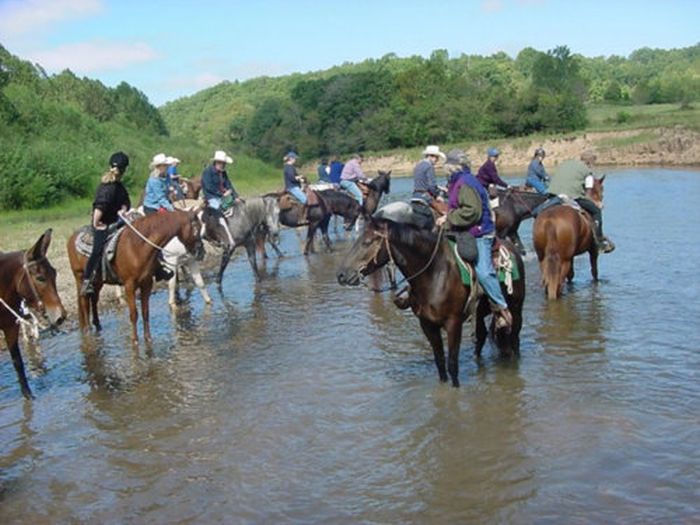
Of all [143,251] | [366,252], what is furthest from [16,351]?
[366,252]

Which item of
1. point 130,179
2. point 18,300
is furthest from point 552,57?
point 18,300

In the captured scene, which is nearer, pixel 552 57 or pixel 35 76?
pixel 35 76

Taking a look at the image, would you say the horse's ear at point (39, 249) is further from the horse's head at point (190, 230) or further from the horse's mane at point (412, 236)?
the horse's mane at point (412, 236)

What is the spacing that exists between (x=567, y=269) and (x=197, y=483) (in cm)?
865

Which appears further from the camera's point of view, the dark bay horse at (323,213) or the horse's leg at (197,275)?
the dark bay horse at (323,213)

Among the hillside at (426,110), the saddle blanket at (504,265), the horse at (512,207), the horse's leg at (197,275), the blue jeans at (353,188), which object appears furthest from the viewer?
the hillside at (426,110)

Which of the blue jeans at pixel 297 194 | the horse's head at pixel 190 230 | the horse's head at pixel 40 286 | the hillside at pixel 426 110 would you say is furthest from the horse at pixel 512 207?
the hillside at pixel 426 110

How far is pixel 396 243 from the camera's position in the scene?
26.4ft

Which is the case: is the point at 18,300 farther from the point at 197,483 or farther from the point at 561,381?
the point at 561,381

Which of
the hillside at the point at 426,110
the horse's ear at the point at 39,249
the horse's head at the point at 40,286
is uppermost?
the hillside at the point at 426,110

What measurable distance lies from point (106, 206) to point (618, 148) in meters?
53.7

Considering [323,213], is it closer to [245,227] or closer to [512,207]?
[245,227]

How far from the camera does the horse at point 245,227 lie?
14.6 meters

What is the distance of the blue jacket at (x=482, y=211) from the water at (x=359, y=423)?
1865mm
